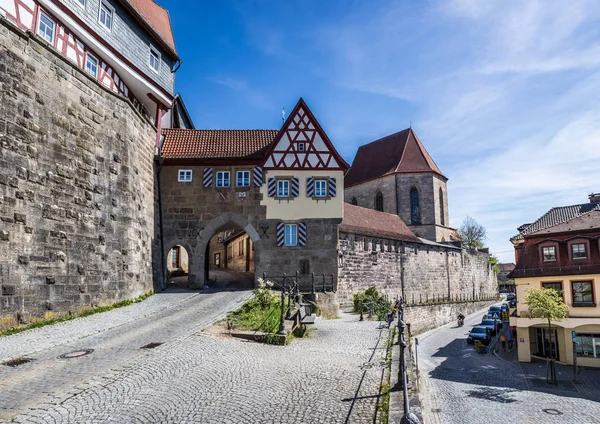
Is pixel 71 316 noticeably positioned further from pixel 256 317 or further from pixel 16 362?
pixel 256 317


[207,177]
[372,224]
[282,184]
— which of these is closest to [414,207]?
[372,224]

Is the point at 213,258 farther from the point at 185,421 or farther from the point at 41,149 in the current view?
the point at 185,421

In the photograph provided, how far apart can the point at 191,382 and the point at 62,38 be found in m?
14.1

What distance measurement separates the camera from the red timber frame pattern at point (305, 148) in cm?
2175

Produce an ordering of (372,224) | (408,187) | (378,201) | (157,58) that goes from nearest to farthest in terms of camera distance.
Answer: (157,58) < (372,224) < (408,187) < (378,201)

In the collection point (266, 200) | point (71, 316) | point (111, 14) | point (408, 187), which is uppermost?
point (111, 14)

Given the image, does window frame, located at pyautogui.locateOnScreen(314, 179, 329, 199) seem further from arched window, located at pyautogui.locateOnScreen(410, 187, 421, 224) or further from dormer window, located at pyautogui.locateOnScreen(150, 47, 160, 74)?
arched window, located at pyautogui.locateOnScreen(410, 187, 421, 224)

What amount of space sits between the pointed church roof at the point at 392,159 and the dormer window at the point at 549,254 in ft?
80.8

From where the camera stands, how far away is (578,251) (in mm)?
23375

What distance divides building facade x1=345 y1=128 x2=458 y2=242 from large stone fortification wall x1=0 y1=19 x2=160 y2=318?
35182 millimetres

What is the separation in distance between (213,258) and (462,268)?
24.8m

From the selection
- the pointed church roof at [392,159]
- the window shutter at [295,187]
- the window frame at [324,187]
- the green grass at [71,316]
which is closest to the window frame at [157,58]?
the window shutter at [295,187]

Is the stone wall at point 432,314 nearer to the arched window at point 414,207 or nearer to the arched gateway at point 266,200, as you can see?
the arched gateway at point 266,200

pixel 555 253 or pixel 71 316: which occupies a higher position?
pixel 555 253
